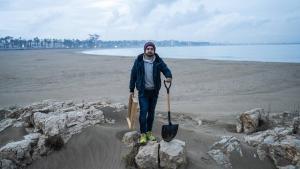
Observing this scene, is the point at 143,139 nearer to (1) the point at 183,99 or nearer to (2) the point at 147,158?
(2) the point at 147,158

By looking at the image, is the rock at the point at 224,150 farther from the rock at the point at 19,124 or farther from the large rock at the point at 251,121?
the rock at the point at 19,124

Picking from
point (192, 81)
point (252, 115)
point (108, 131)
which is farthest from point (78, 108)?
point (192, 81)

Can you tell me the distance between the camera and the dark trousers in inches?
246

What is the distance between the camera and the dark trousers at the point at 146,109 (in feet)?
20.5

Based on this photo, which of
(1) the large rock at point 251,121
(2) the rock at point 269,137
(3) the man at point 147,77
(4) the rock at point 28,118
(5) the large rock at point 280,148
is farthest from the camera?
(1) the large rock at point 251,121

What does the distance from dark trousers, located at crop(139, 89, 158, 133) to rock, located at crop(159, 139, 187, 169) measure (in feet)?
2.21

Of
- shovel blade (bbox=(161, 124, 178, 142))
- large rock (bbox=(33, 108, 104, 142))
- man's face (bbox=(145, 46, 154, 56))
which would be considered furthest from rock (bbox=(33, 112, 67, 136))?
man's face (bbox=(145, 46, 154, 56))

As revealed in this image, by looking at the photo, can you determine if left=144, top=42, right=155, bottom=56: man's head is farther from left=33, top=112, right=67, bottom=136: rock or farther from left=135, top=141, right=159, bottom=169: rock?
left=33, top=112, right=67, bottom=136: rock

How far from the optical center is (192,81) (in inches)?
773

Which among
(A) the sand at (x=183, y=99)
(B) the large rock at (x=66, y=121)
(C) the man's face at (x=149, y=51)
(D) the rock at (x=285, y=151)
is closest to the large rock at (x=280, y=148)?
(D) the rock at (x=285, y=151)

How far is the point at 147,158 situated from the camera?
5.64 metres

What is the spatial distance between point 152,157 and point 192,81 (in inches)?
562

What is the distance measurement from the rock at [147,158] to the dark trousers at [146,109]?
0.59m

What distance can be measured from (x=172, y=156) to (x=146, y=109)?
3.64 ft
